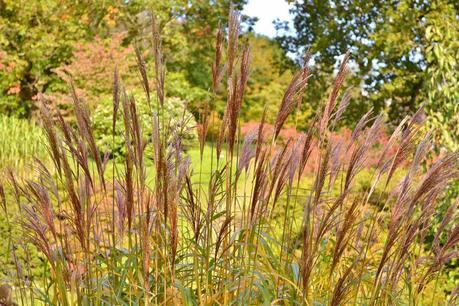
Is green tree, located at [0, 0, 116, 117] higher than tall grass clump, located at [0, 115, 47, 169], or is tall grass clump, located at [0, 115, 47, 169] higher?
green tree, located at [0, 0, 116, 117]

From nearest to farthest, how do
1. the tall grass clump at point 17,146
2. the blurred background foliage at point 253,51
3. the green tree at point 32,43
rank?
the blurred background foliage at point 253,51 < the tall grass clump at point 17,146 < the green tree at point 32,43

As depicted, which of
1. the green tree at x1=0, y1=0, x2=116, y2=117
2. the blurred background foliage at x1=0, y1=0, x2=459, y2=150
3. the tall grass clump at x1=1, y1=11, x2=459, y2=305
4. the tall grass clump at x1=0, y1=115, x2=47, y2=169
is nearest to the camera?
the tall grass clump at x1=1, y1=11, x2=459, y2=305

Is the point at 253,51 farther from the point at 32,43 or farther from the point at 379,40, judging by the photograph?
the point at 32,43

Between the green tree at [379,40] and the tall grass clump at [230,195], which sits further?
the green tree at [379,40]

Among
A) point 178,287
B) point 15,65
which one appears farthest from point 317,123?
point 15,65

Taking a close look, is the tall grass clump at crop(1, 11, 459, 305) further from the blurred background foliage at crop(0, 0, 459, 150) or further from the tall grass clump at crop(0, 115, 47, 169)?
the tall grass clump at crop(0, 115, 47, 169)

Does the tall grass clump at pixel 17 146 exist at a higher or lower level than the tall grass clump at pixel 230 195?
lower

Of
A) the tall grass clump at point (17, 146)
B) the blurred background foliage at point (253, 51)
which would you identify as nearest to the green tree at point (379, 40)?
the blurred background foliage at point (253, 51)

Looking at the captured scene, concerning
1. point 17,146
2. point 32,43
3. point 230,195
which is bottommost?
point 17,146

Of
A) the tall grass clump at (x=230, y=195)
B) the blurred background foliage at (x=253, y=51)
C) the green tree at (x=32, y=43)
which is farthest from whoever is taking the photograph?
the green tree at (x=32, y=43)

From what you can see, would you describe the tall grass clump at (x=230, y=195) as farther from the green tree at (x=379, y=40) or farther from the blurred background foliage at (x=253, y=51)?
the green tree at (x=379, y=40)

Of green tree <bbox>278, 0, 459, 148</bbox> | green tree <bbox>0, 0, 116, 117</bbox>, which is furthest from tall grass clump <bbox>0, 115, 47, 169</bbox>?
green tree <bbox>0, 0, 116, 117</bbox>

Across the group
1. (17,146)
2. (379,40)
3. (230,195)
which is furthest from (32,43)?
(230,195)

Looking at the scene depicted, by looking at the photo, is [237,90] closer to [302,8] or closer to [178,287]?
[178,287]
